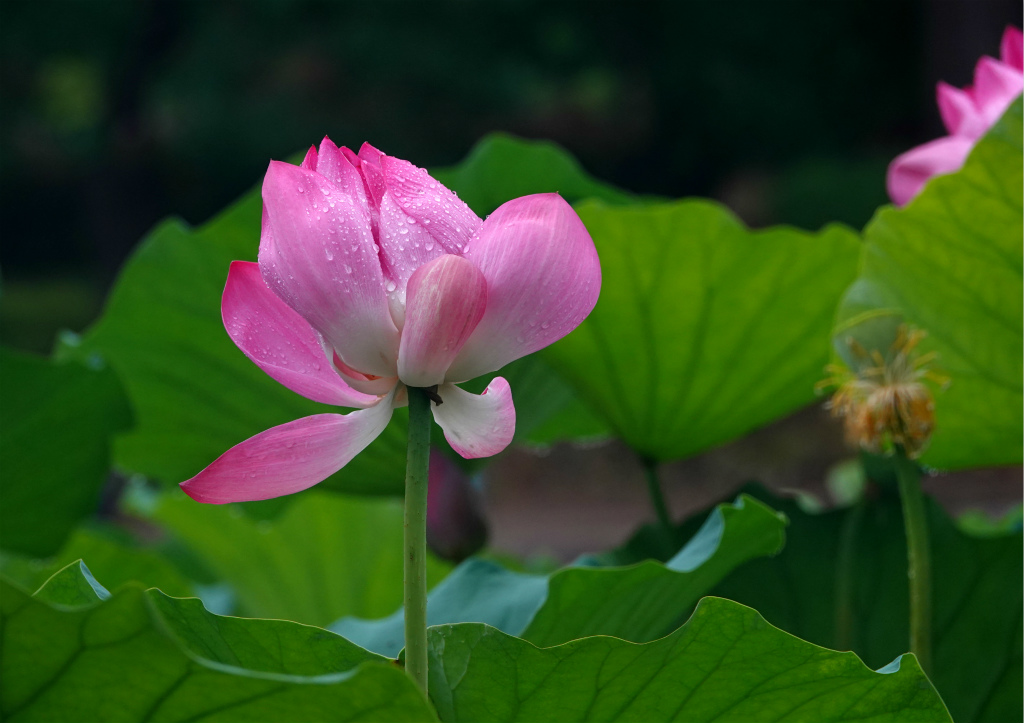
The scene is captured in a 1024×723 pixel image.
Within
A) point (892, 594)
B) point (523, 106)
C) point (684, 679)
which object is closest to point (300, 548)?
point (892, 594)

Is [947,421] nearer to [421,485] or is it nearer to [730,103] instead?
[421,485]

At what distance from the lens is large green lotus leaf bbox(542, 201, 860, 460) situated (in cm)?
64

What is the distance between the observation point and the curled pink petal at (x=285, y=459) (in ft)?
0.91

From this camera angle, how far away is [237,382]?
744 mm

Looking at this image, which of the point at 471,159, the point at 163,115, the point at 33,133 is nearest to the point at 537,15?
the point at 163,115

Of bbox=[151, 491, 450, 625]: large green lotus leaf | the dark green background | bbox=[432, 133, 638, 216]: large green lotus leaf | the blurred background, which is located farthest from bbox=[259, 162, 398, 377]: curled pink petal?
the dark green background

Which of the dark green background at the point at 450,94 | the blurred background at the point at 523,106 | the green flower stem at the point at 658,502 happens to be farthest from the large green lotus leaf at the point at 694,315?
the dark green background at the point at 450,94

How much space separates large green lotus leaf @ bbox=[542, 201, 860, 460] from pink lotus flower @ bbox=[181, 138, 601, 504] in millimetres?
348

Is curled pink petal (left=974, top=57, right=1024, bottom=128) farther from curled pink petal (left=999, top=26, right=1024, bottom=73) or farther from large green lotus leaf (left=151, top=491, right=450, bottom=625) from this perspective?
large green lotus leaf (left=151, top=491, right=450, bottom=625)

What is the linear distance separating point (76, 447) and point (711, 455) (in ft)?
20.8

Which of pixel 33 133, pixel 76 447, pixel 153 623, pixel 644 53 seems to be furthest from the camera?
pixel 644 53

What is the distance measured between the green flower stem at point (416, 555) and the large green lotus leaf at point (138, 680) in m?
0.01

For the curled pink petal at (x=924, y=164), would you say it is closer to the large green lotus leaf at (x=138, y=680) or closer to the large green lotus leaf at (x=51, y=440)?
the large green lotus leaf at (x=138, y=680)

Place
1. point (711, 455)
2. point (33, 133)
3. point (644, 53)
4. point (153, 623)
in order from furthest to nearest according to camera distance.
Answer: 1. point (644, 53)
2. point (33, 133)
3. point (711, 455)
4. point (153, 623)
